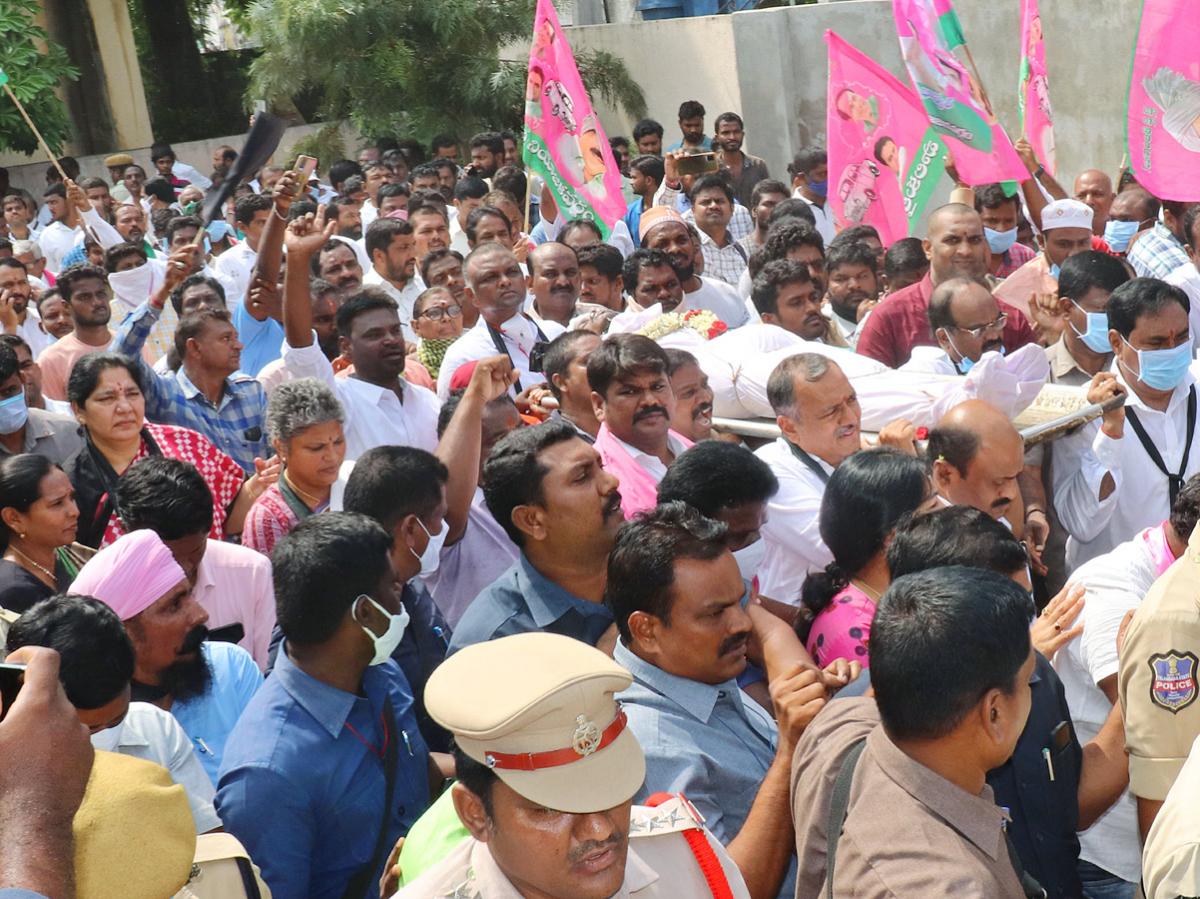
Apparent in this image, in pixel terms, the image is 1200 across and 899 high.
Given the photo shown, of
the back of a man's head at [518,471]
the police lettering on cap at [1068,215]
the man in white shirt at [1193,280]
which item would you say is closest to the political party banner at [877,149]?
the police lettering on cap at [1068,215]

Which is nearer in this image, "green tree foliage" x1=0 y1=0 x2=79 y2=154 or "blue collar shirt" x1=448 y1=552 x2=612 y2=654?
"blue collar shirt" x1=448 y1=552 x2=612 y2=654

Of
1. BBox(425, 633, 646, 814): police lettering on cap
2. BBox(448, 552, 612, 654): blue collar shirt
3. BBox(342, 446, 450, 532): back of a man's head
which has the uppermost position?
BBox(425, 633, 646, 814): police lettering on cap

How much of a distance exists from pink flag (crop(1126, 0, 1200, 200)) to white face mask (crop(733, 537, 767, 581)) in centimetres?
411

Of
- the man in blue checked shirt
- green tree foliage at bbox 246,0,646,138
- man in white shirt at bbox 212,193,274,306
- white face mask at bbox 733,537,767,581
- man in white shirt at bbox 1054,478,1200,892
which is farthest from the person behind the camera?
green tree foliage at bbox 246,0,646,138

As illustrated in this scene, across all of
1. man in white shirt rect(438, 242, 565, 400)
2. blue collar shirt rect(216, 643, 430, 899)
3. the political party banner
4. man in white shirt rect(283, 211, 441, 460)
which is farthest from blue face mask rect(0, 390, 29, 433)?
the political party banner

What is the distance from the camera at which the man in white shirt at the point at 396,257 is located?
8.55 meters

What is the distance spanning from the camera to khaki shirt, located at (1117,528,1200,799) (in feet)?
9.86

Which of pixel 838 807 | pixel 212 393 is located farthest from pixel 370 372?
pixel 838 807

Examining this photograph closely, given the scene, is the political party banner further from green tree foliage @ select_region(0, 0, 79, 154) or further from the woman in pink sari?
green tree foliage @ select_region(0, 0, 79, 154)

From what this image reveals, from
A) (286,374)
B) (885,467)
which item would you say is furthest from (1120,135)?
(885,467)

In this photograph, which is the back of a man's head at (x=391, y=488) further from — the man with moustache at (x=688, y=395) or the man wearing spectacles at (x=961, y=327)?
the man wearing spectacles at (x=961, y=327)

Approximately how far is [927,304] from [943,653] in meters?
4.33

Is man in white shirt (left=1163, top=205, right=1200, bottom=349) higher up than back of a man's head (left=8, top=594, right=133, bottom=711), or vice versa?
back of a man's head (left=8, top=594, right=133, bottom=711)

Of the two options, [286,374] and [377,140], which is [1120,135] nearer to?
[377,140]
